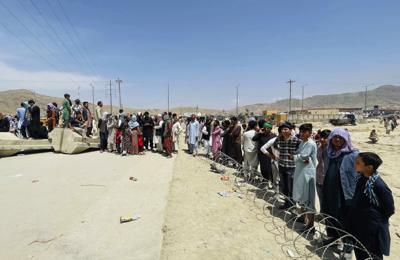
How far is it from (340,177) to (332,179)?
0.18 meters

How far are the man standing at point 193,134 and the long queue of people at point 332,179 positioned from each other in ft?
15.7

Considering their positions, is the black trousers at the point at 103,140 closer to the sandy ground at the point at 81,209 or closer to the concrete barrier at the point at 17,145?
the concrete barrier at the point at 17,145

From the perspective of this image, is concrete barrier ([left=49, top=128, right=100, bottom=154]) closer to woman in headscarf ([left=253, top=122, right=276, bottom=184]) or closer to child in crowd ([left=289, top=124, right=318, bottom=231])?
woman in headscarf ([left=253, top=122, right=276, bottom=184])

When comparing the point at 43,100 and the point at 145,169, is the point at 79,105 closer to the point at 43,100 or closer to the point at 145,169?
the point at 145,169

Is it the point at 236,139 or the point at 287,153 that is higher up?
the point at 287,153

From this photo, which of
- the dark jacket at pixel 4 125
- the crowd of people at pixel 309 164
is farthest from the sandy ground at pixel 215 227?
the dark jacket at pixel 4 125

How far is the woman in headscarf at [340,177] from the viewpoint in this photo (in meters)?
4.31

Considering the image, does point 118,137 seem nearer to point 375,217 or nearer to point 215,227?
point 215,227

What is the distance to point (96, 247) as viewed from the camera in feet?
14.9

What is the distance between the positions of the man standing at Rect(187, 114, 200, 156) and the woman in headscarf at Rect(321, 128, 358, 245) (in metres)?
8.69

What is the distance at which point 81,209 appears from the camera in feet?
20.0

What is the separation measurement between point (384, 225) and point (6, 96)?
340 feet

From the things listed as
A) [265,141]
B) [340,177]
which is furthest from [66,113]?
[340,177]

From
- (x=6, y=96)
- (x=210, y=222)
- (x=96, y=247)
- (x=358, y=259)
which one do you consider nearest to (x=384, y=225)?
(x=358, y=259)
